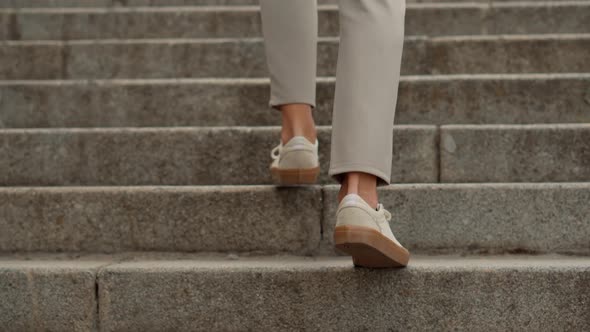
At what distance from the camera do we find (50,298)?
2.28 metres

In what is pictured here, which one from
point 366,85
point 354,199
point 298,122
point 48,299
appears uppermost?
point 366,85

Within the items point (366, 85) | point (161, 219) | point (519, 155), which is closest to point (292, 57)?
point (366, 85)

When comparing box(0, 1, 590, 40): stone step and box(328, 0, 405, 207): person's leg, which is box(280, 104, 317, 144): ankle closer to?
box(328, 0, 405, 207): person's leg

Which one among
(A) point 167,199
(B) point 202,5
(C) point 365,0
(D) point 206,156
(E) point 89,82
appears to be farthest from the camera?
(B) point 202,5

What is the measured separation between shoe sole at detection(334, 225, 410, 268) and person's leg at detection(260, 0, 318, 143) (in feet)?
1.70

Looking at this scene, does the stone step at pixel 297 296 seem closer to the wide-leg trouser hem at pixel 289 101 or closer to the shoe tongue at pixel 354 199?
the shoe tongue at pixel 354 199

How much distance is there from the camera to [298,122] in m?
2.49

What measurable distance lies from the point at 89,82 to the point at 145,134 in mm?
720

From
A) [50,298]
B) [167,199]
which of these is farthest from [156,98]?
[50,298]

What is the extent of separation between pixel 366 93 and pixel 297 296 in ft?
2.05

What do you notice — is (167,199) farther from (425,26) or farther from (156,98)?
(425,26)

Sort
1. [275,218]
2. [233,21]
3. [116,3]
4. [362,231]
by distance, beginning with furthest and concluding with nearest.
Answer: [116,3] → [233,21] → [275,218] → [362,231]

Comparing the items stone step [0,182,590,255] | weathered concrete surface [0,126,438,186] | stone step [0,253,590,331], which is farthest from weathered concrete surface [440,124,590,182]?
stone step [0,253,590,331]

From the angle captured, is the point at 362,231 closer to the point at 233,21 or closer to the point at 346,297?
the point at 346,297
